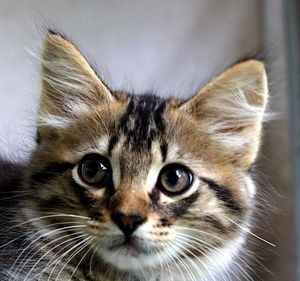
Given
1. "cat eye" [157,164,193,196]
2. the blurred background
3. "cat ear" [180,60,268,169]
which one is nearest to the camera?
"cat eye" [157,164,193,196]

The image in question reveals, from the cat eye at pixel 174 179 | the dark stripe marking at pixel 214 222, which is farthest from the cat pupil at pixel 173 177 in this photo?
the dark stripe marking at pixel 214 222

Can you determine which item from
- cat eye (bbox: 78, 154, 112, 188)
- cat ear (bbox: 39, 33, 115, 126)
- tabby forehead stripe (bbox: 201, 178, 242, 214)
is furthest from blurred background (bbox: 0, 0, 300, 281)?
cat eye (bbox: 78, 154, 112, 188)

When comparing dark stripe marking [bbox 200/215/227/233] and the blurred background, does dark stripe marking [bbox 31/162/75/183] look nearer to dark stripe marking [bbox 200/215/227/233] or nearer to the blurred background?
the blurred background

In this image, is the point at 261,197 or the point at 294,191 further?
the point at 294,191

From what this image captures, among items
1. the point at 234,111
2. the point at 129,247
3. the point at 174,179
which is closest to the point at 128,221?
the point at 129,247

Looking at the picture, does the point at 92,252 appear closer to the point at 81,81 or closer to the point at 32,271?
the point at 32,271

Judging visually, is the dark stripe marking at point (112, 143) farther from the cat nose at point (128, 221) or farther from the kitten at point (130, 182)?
the cat nose at point (128, 221)

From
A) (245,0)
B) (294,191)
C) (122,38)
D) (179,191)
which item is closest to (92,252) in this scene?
(179,191)
